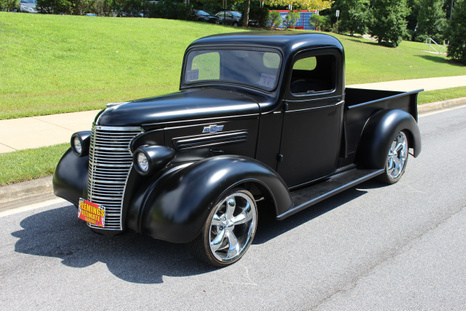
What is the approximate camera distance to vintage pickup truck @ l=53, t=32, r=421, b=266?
3480mm

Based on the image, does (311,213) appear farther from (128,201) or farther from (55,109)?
(55,109)

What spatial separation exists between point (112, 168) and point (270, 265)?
4.89 ft

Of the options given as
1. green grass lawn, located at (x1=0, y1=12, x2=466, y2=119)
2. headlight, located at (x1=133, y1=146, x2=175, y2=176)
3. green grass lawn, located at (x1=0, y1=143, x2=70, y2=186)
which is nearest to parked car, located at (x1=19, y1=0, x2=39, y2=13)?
green grass lawn, located at (x1=0, y1=12, x2=466, y2=119)

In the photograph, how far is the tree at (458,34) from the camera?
28984 millimetres

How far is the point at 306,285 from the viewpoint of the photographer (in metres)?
3.42

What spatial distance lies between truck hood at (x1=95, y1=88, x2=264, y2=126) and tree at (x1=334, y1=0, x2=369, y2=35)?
36.3 meters

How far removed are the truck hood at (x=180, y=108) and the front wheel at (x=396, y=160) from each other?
7.62 feet

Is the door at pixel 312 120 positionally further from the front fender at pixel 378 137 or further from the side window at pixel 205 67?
the side window at pixel 205 67

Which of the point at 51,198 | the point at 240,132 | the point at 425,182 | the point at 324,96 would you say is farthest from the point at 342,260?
the point at 51,198

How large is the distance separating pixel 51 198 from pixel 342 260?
3.21 m

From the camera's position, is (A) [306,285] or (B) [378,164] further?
(B) [378,164]

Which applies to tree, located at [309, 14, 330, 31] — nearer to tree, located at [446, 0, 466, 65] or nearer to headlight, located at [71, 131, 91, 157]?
tree, located at [446, 0, 466, 65]

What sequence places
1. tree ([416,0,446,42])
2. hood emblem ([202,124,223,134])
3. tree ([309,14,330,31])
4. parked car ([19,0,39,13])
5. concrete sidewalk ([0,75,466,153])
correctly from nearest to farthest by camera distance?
Answer: hood emblem ([202,124,223,134])
concrete sidewalk ([0,75,466,153])
parked car ([19,0,39,13])
tree ([309,14,330,31])
tree ([416,0,446,42])

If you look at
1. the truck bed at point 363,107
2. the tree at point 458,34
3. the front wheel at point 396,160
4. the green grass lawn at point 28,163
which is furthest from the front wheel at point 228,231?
the tree at point 458,34
